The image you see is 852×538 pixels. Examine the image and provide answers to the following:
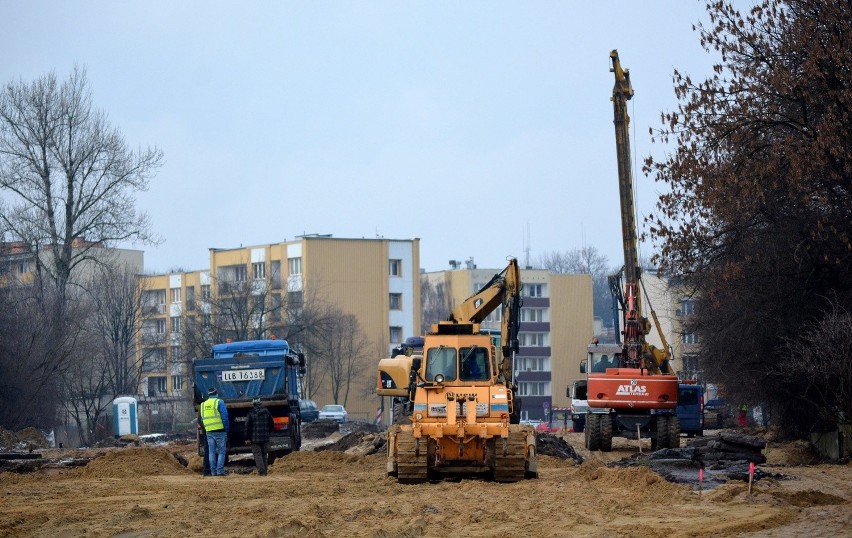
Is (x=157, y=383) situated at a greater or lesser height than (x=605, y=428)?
lesser

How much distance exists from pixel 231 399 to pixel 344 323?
64.4 metres

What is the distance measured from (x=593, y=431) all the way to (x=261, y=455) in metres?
9.88

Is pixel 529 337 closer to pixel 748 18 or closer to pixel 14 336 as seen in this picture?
pixel 14 336

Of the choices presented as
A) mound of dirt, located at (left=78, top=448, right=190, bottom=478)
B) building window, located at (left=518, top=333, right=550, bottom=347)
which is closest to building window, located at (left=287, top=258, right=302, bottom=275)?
building window, located at (left=518, top=333, right=550, bottom=347)

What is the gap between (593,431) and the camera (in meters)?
31.6

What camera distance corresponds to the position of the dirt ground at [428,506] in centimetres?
1450

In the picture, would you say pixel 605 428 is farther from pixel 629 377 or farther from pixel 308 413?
pixel 308 413

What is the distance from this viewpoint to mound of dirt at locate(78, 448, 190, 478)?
26672 mm

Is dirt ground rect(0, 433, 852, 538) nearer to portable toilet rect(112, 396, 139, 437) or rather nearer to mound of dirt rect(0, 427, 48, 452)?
mound of dirt rect(0, 427, 48, 452)

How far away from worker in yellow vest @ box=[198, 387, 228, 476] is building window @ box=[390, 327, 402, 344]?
246 feet

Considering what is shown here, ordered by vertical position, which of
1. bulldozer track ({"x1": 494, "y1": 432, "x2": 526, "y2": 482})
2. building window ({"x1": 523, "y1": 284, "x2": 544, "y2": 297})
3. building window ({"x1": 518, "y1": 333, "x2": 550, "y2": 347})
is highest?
building window ({"x1": 523, "y1": 284, "x2": 544, "y2": 297})

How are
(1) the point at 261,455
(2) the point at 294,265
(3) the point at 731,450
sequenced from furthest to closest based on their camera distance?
(2) the point at 294,265
(1) the point at 261,455
(3) the point at 731,450

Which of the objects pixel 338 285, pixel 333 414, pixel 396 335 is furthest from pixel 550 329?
pixel 333 414

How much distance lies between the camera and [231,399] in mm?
28172
